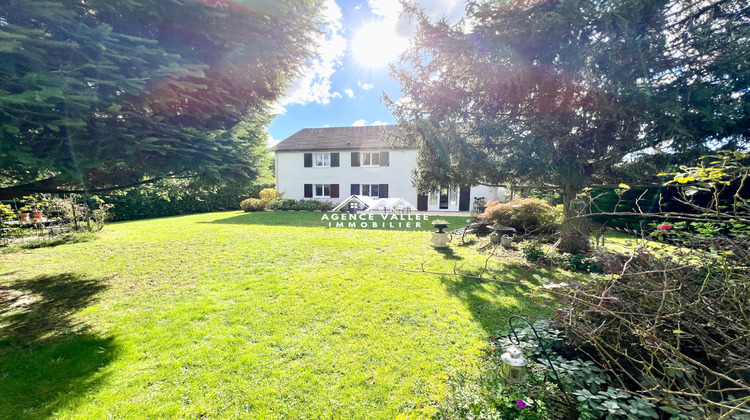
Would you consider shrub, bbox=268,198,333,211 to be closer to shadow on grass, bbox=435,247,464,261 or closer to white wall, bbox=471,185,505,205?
white wall, bbox=471,185,505,205

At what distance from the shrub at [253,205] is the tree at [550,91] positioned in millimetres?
14857

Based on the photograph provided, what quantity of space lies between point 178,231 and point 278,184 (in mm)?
10803

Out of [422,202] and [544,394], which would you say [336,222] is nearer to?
[422,202]

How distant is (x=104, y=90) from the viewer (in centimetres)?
358

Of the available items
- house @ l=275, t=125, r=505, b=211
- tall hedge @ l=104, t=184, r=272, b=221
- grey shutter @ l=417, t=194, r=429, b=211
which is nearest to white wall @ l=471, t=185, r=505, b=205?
house @ l=275, t=125, r=505, b=211

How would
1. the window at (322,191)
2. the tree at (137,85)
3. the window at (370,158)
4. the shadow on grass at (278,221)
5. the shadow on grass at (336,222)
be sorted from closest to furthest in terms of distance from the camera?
the tree at (137,85)
the shadow on grass at (336,222)
the shadow on grass at (278,221)
the window at (370,158)
the window at (322,191)

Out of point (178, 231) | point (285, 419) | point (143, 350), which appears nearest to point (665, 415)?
point (285, 419)

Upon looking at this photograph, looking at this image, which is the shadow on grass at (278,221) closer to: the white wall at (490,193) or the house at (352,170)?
the house at (352,170)

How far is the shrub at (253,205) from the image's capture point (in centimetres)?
1906

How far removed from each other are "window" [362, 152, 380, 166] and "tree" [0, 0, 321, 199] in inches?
529

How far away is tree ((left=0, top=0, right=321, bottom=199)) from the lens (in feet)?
10.3

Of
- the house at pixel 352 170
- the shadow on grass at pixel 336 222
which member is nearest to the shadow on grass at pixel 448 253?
the shadow on grass at pixel 336 222

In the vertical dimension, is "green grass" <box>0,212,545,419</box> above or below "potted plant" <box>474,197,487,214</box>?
below

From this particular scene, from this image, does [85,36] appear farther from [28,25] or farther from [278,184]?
[278,184]
